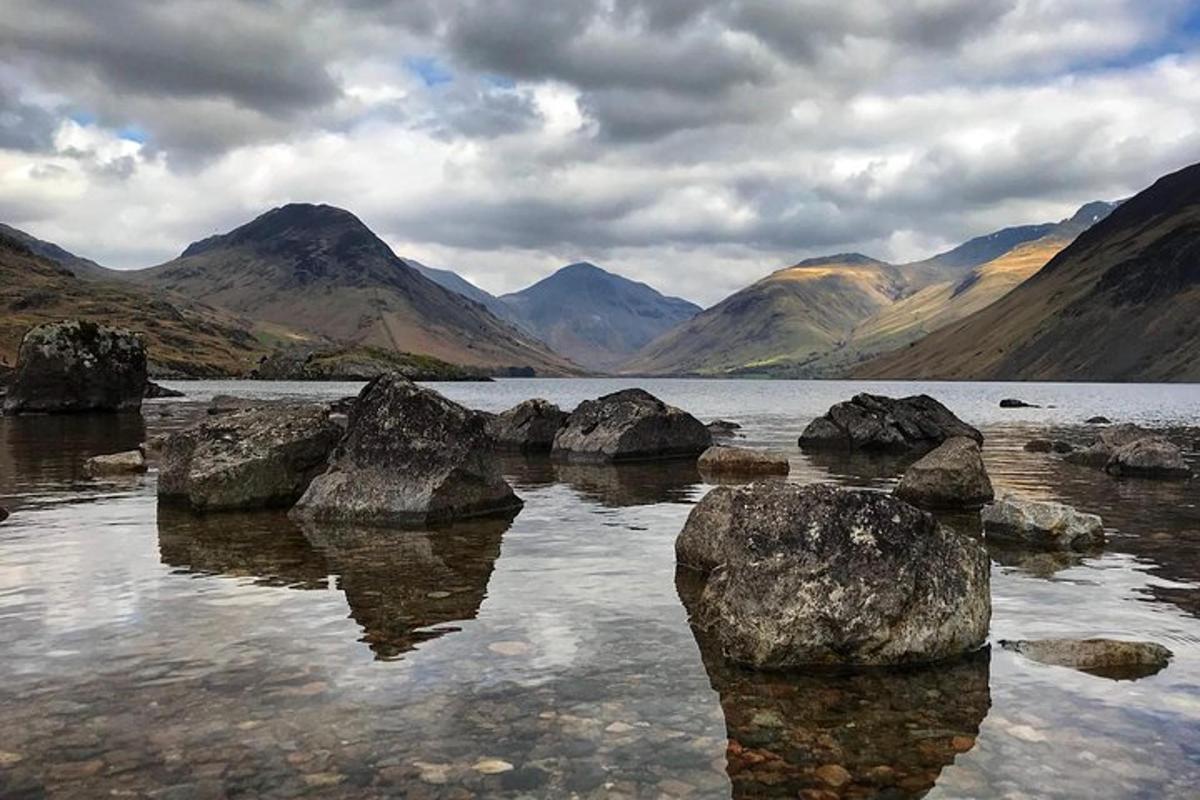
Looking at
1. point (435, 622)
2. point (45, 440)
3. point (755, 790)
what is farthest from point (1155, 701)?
point (45, 440)

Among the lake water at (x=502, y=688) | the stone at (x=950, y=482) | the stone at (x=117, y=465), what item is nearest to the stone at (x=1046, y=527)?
the lake water at (x=502, y=688)

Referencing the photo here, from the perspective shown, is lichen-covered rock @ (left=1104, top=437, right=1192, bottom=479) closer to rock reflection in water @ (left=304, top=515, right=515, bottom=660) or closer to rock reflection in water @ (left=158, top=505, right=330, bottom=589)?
rock reflection in water @ (left=304, top=515, right=515, bottom=660)

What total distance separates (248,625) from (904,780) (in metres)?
9.90

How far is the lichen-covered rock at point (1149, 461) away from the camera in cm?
3694

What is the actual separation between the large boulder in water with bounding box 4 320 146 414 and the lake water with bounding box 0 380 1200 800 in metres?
66.5

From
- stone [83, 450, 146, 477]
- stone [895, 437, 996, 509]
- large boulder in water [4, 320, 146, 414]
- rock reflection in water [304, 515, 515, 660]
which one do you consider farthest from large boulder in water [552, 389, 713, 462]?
large boulder in water [4, 320, 146, 414]

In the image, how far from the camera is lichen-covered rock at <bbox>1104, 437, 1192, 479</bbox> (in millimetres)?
36938

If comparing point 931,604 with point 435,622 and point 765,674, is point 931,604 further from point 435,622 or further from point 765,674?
point 435,622

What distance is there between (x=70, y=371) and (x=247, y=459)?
6397cm

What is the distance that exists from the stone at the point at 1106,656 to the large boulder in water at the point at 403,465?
15465 mm

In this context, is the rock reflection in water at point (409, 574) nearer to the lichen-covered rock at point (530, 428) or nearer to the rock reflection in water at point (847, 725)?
the rock reflection in water at point (847, 725)

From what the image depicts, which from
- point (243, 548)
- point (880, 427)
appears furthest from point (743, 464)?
point (243, 548)

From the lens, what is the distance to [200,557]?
19.6 metres

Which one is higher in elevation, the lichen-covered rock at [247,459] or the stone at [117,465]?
the lichen-covered rock at [247,459]
